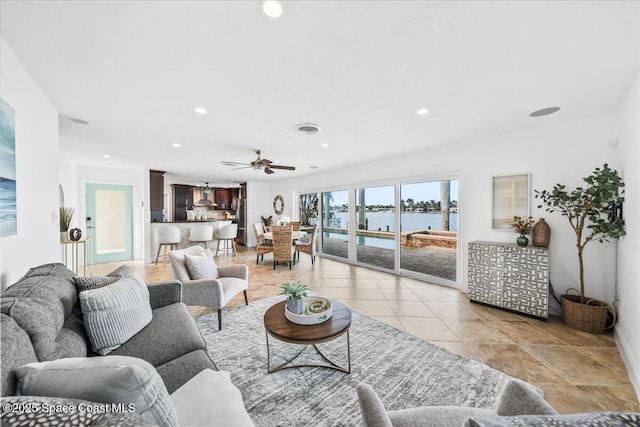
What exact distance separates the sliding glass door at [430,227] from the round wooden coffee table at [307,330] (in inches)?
119

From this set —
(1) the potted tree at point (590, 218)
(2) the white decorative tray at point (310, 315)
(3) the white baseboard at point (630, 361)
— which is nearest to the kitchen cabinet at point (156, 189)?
(2) the white decorative tray at point (310, 315)

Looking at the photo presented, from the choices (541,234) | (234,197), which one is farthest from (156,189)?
(541,234)

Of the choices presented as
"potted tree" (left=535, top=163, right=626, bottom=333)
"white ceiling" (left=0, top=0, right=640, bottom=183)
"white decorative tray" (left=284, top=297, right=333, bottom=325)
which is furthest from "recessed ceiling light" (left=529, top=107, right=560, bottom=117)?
"white decorative tray" (left=284, top=297, right=333, bottom=325)

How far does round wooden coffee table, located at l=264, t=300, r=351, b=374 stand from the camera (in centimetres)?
171

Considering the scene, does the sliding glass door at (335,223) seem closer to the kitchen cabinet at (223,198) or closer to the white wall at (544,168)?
the white wall at (544,168)

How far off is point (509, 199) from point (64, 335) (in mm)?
4667

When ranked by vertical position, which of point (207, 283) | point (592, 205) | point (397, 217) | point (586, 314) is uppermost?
point (592, 205)

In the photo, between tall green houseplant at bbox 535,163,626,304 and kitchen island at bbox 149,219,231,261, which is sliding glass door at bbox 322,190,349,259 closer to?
kitchen island at bbox 149,219,231,261

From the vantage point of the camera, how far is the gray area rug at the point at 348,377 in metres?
1.61

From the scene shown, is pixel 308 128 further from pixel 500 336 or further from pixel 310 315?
pixel 500 336

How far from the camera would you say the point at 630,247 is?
212cm

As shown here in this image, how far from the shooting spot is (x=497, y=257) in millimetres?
3193

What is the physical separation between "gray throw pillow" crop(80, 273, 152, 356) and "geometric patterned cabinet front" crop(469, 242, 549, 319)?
387 cm

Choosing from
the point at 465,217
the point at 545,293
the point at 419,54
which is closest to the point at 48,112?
the point at 419,54
